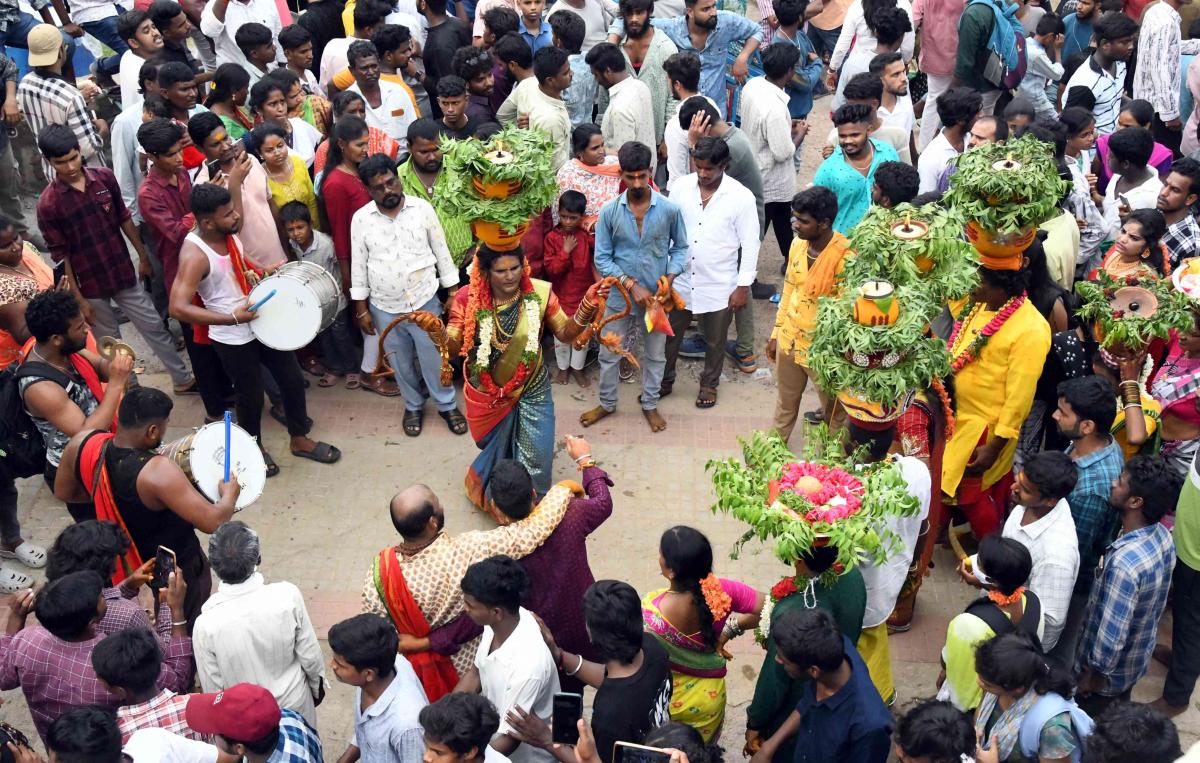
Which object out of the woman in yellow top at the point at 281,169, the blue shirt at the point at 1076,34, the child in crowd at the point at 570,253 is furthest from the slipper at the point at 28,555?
the blue shirt at the point at 1076,34

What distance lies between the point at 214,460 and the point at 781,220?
5831 millimetres

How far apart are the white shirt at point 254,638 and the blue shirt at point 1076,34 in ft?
34.0

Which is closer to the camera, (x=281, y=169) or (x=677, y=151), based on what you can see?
(x=281, y=169)

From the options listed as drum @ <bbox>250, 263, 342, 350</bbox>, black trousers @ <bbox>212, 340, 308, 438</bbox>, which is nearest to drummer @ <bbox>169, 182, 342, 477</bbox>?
black trousers @ <bbox>212, 340, 308, 438</bbox>

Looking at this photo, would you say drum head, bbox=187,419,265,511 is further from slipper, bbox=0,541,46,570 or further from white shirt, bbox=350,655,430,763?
slipper, bbox=0,541,46,570

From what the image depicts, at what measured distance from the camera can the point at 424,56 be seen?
36.1ft

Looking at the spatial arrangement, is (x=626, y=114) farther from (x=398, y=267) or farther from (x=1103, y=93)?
(x=1103, y=93)

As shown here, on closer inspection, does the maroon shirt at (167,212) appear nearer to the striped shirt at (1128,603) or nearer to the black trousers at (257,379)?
the black trousers at (257,379)

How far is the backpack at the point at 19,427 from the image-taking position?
20.9 feet

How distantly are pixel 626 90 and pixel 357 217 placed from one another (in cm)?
273

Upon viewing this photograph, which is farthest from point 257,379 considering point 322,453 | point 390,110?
point 390,110

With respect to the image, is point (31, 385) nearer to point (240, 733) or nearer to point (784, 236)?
point (240, 733)

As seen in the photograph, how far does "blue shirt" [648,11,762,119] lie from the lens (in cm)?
1050

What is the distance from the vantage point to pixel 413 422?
8.66 m
